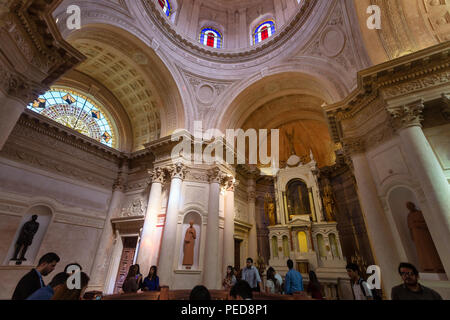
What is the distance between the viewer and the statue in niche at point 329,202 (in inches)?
445

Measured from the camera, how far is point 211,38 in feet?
48.7

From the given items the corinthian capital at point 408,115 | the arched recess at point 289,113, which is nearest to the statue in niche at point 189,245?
the arched recess at point 289,113

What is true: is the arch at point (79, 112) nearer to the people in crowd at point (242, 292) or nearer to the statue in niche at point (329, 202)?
the people in crowd at point (242, 292)

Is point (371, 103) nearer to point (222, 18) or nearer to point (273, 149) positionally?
point (273, 149)

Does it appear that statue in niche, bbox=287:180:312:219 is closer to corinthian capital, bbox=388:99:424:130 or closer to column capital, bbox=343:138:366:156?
column capital, bbox=343:138:366:156

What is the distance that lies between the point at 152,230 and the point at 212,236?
2669mm

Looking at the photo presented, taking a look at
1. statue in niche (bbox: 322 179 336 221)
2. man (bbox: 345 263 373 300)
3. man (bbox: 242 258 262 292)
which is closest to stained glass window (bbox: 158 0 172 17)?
statue in niche (bbox: 322 179 336 221)

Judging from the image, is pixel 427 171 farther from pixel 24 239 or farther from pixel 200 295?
pixel 24 239

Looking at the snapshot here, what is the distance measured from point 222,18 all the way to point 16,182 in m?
16.1

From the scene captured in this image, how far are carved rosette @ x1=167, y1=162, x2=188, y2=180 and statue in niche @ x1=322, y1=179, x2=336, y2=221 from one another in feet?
27.0

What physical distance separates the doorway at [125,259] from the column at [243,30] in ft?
46.4

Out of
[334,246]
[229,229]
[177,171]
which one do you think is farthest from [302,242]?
[177,171]
